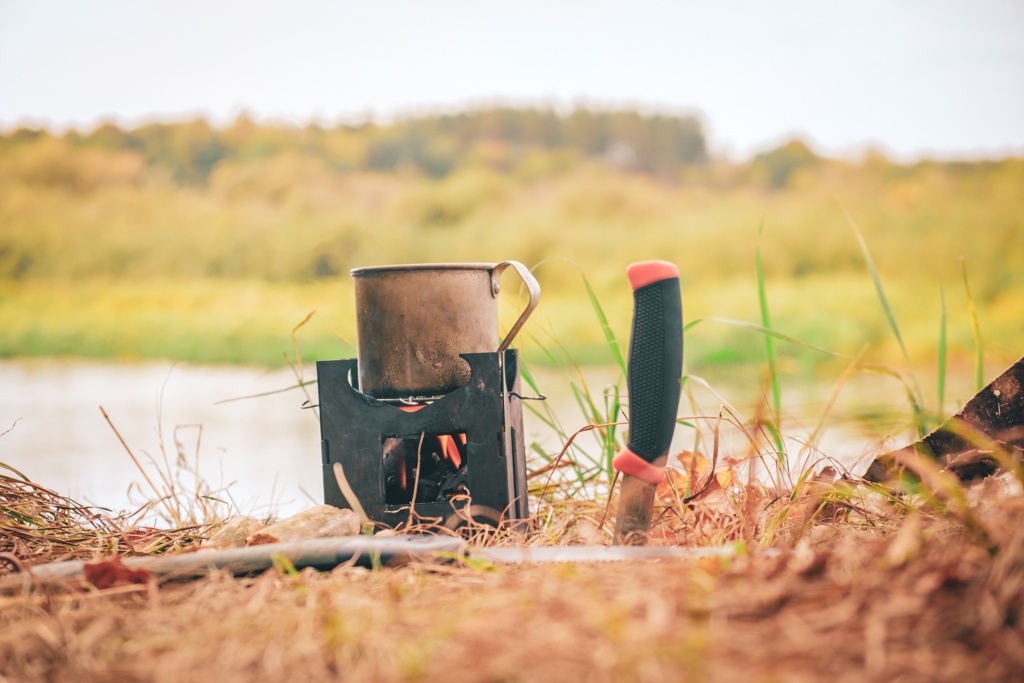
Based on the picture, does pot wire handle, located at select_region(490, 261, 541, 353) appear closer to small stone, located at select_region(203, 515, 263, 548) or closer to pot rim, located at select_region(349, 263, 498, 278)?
pot rim, located at select_region(349, 263, 498, 278)

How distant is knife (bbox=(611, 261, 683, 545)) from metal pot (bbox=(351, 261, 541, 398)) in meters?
0.19

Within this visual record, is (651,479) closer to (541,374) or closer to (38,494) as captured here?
(541,374)

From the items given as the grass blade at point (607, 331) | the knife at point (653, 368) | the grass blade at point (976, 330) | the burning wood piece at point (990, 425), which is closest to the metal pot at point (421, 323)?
the knife at point (653, 368)

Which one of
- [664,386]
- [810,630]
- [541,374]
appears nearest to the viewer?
[810,630]

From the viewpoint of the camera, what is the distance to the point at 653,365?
98 cm

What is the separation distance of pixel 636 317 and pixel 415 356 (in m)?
0.35

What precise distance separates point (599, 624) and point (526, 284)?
2.20ft

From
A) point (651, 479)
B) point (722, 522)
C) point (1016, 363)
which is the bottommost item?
point (722, 522)

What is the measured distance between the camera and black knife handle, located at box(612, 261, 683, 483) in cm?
98

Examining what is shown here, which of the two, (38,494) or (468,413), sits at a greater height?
(468,413)

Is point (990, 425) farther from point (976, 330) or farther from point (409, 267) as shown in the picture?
point (409, 267)

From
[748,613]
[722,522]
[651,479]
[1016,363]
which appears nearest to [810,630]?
[748,613]

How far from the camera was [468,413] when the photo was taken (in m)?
1.14

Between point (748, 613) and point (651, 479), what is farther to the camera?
point (651, 479)
